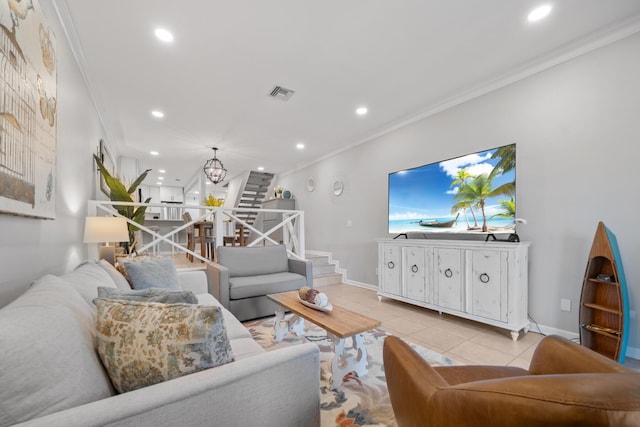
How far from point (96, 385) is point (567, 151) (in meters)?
3.54

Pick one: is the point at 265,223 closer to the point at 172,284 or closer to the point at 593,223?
the point at 172,284

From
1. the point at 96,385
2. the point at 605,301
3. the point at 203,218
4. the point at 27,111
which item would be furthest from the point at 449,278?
the point at 203,218

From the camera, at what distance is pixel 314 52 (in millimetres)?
2465

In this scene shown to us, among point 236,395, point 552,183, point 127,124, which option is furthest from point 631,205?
point 127,124

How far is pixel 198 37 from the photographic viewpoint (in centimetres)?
226

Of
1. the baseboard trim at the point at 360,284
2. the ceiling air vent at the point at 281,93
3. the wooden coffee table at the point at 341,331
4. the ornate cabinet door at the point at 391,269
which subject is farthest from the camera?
the baseboard trim at the point at 360,284

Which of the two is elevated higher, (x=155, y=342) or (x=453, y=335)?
(x=155, y=342)

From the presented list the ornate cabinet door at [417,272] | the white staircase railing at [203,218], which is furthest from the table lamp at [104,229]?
the ornate cabinet door at [417,272]

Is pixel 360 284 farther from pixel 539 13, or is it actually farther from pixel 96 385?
pixel 96 385

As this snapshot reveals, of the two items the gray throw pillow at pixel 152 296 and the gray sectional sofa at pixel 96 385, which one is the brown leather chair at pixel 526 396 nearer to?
the gray sectional sofa at pixel 96 385

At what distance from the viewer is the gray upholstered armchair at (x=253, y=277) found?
2.82 meters

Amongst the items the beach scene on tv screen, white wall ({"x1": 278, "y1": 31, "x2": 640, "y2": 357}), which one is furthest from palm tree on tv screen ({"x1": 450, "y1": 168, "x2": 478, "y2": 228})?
white wall ({"x1": 278, "y1": 31, "x2": 640, "y2": 357})

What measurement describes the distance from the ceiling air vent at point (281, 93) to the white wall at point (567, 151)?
1.97 m

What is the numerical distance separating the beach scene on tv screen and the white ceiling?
85 centimetres
